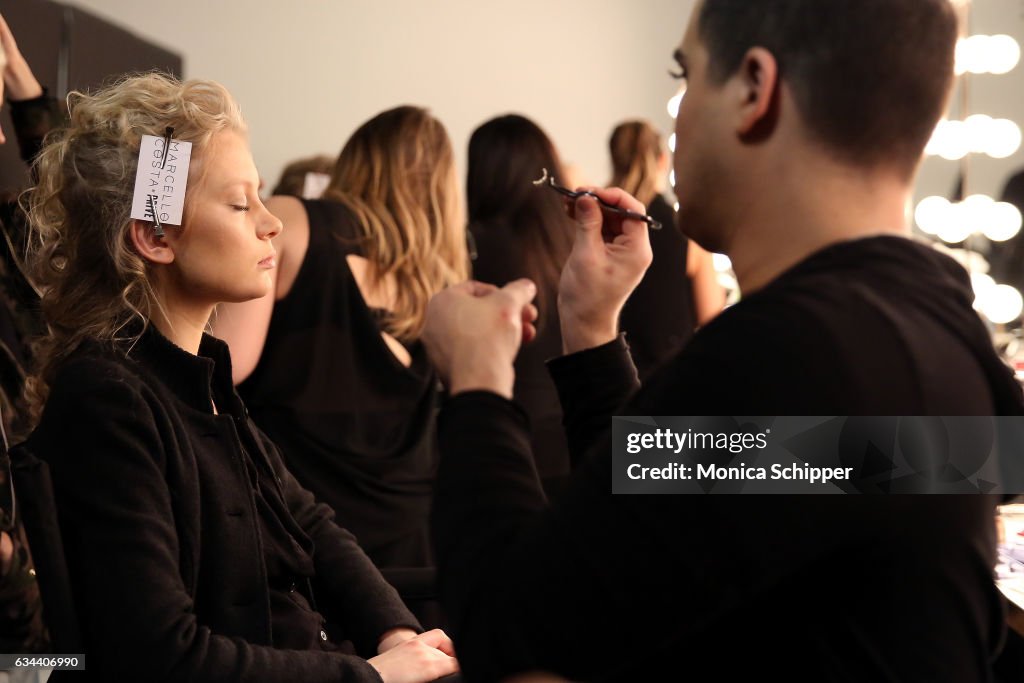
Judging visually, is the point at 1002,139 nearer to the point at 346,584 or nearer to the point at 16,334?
the point at 346,584

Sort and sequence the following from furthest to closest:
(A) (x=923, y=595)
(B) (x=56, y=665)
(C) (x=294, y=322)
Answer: (C) (x=294, y=322), (B) (x=56, y=665), (A) (x=923, y=595)

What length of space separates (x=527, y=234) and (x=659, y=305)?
1.84ft

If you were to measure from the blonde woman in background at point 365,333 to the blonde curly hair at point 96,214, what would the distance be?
607 mm

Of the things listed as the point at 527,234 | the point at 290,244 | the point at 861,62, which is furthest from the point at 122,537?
the point at 527,234

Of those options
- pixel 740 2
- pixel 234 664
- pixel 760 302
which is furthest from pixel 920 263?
pixel 234 664

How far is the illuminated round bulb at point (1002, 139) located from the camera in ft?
10.3

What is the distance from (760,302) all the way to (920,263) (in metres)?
0.14

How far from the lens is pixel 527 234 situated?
7.75 feet

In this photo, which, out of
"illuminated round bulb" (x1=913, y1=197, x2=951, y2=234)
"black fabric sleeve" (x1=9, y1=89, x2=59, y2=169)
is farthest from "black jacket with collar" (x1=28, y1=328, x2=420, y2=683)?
"illuminated round bulb" (x1=913, y1=197, x2=951, y2=234)

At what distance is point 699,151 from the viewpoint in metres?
0.84

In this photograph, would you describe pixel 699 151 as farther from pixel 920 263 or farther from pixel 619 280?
pixel 619 280

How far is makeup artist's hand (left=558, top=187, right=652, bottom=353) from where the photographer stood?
1.12m

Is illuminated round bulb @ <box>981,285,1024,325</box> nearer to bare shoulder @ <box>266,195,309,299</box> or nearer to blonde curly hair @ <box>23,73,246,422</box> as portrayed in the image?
bare shoulder @ <box>266,195,309,299</box>

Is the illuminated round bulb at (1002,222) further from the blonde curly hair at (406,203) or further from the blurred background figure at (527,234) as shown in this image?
the blonde curly hair at (406,203)
